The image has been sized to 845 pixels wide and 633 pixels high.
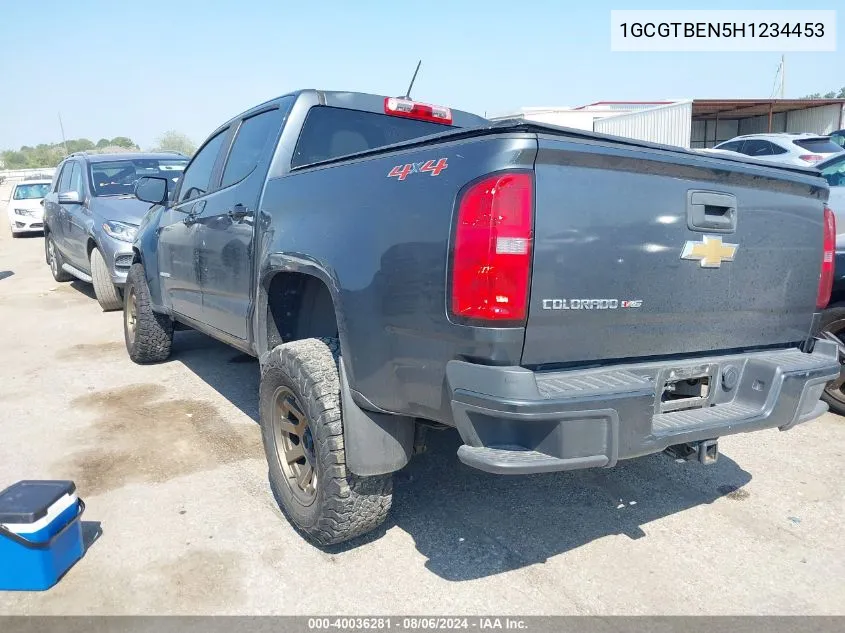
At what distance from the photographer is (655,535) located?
312 centimetres

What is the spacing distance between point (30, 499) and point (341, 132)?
7.78 ft

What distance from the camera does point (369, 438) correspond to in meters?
2.65

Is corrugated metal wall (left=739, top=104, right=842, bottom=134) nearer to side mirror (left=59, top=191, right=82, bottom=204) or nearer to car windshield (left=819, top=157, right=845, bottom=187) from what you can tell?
car windshield (left=819, top=157, right=845, bottom=187)

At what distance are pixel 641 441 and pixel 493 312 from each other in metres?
0.68

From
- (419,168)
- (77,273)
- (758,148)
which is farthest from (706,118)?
(419,168)

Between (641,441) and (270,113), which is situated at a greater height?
(270,113)

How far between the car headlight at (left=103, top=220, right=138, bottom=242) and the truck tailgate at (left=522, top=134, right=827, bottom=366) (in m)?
6.42

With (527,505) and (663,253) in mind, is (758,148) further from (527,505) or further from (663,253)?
(663,253)

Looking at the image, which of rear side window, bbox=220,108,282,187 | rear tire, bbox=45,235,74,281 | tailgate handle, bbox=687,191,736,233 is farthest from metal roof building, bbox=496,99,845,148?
tailgate handle, bbox=687,191,736,233

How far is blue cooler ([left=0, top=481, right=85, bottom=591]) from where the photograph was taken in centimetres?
261

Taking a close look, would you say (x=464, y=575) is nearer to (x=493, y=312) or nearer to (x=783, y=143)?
(x=493, y=312)

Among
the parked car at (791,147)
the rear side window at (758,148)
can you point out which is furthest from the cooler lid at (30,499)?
the rear side window at (758,148)

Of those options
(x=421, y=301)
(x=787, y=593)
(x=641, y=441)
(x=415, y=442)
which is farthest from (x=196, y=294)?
(x=787, y=593)

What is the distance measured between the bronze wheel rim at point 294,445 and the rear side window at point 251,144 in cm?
140
